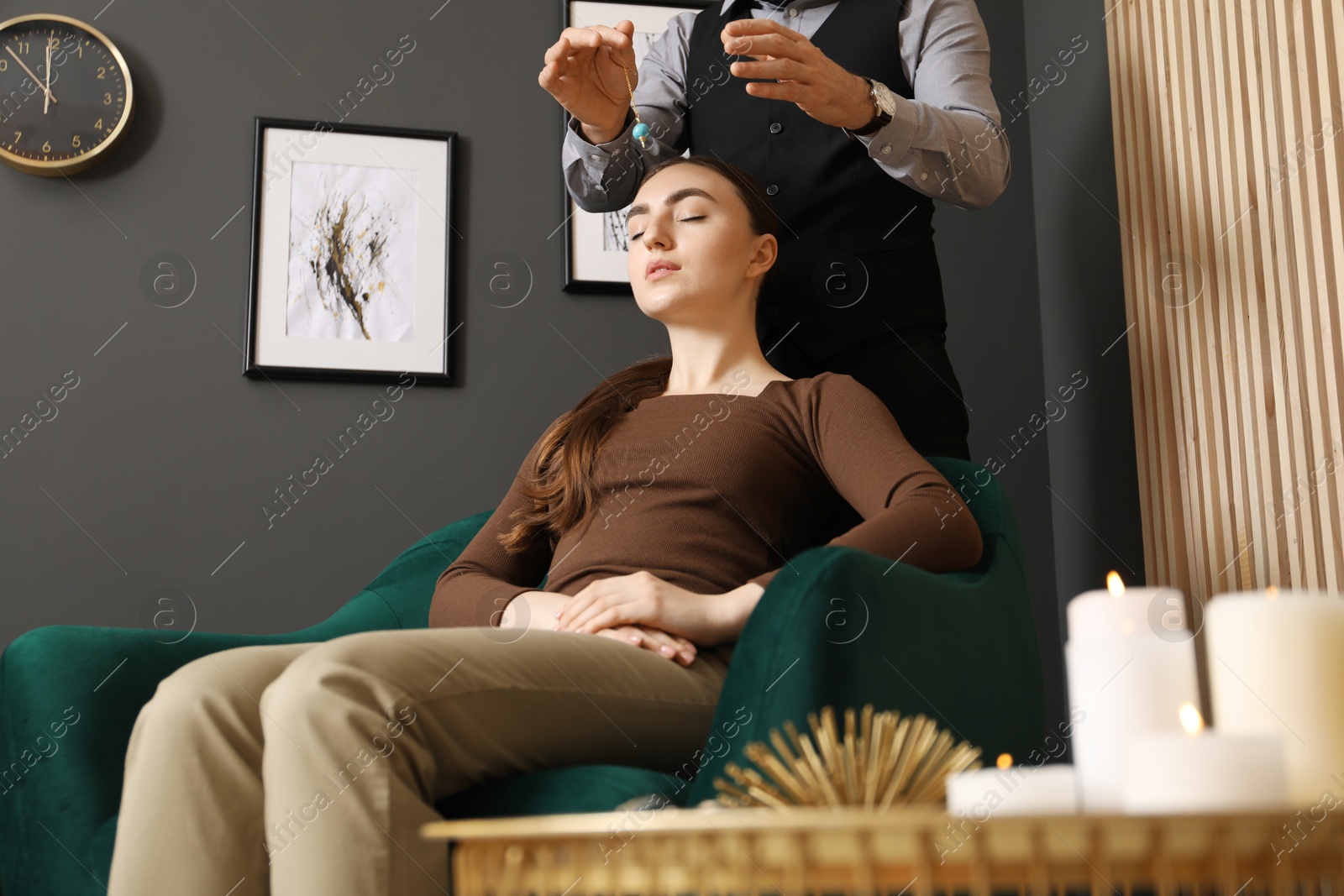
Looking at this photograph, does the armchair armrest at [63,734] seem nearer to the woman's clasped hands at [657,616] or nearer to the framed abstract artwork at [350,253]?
the woman's clasped hands at [657,616]

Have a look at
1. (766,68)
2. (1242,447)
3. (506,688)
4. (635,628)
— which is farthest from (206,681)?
(1242,447)

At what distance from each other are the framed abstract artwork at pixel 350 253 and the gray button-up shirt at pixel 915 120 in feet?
1.63

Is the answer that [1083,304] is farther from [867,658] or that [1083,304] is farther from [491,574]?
[867,658]

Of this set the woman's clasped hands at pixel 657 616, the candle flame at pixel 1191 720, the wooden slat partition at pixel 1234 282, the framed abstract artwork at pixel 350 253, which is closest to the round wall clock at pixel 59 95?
the framed abstract artwork at pixel 350 253

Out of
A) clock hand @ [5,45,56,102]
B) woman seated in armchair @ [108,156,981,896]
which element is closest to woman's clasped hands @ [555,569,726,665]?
woman seated in armchair @ [108,156,981,896]

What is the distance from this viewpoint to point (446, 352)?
94.7 inches

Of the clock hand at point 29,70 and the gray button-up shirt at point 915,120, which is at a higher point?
the clock hand at point 29,70

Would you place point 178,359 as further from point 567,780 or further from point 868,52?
point 567,780

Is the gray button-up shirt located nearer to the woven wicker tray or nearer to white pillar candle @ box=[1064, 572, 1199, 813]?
white pillar candle @ box=[1064, 572, 1199, 813]

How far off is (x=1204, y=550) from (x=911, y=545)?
2.86 ft

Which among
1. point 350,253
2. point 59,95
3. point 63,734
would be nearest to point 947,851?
point 63,734

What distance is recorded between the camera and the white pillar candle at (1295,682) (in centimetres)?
56

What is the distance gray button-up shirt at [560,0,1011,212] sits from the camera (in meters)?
1.78

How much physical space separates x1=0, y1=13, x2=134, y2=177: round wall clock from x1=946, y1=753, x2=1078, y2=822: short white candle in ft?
7.52
